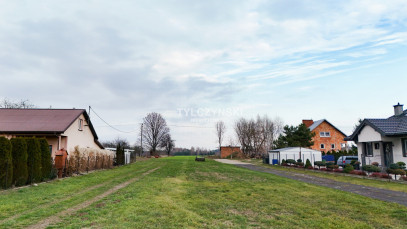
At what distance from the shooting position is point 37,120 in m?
22.5

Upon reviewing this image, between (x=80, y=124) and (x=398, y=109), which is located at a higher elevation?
(x=398, y=109)

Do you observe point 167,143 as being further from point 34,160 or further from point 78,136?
point 34,160

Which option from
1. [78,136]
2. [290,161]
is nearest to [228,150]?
[290,161]

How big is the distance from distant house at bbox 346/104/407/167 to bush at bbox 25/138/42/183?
2290 centimetres

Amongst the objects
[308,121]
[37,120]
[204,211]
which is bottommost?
[204,211]

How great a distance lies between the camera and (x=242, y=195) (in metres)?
9.66

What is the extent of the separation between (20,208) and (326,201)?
9291 millimetres

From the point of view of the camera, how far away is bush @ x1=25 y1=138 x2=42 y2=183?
43.0ft

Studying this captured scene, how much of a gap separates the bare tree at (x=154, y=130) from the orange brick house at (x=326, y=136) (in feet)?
138

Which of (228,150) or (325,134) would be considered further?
(228,150)

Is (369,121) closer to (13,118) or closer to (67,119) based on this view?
(67,119)

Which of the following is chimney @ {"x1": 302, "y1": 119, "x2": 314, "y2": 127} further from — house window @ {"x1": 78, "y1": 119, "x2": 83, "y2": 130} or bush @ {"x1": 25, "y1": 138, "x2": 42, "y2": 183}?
bush @ {"x1": 25, "y1": 138, "x2": 42, "y2": 183}

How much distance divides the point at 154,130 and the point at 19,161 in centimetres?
6298

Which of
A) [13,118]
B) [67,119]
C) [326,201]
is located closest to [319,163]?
[326,201]
